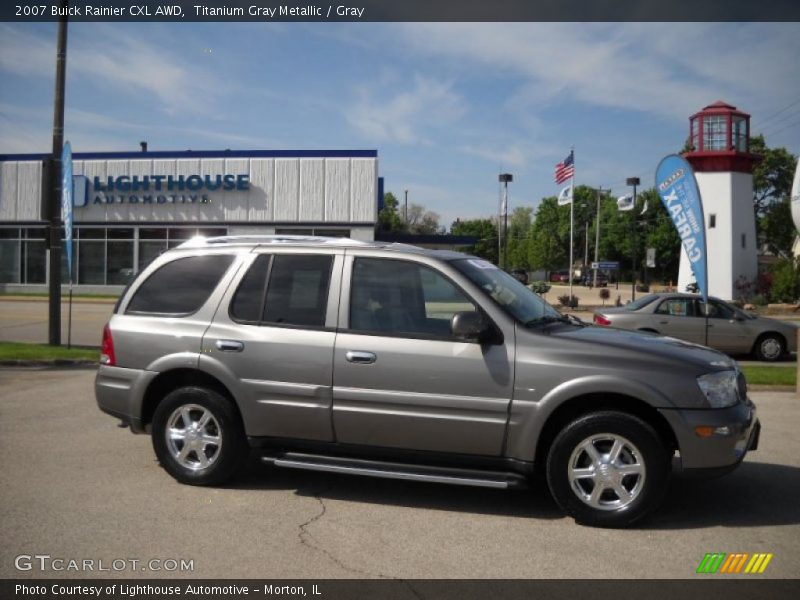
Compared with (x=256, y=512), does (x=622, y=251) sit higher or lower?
higher

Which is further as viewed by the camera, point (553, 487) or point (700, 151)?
point (700, 151)

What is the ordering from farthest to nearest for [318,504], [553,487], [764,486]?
[764,486] → [318,504] → [553,487]

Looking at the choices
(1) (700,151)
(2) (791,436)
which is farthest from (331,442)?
(1) (700,151)

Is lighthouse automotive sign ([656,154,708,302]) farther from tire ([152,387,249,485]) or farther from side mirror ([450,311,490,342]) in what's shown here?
tire ([152,387,249,485])

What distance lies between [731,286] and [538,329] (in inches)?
1441

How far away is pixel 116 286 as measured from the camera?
123ft

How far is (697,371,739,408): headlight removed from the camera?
4.79m

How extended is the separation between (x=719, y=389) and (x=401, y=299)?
2.28 meters

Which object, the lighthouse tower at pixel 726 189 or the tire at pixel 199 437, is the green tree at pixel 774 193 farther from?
the tire at pixel 199 437

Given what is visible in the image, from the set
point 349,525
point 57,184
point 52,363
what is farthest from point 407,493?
point 57,184

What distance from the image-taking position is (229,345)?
5520mm
